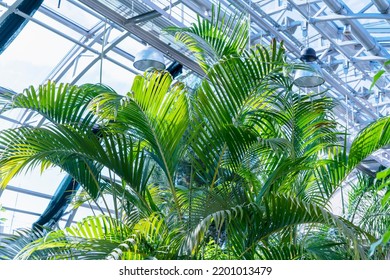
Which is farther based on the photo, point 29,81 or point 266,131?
point 29,81

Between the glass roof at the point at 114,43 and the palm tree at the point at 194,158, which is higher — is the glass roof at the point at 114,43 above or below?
above

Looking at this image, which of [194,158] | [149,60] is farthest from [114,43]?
[194,158]

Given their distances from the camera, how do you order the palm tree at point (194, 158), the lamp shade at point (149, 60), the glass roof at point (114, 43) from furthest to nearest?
the glass roof at point (114, 43) → the lamp shade at point (149, 60) → the palm tree at point (194, 158)

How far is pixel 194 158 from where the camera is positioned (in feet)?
11.8

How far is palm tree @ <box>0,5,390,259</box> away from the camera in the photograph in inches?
127

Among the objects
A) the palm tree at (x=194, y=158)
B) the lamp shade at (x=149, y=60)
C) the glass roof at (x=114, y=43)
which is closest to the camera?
the palm tree at (x=194, y=158)

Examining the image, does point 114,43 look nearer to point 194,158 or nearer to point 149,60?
point 149,60

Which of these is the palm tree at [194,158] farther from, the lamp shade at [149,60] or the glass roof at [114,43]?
the glass roof at [114,43]

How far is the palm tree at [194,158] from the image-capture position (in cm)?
323

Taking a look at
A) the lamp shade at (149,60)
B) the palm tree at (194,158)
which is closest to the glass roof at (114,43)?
the lamp shade at (149,60)

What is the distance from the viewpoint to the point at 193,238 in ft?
9.68
